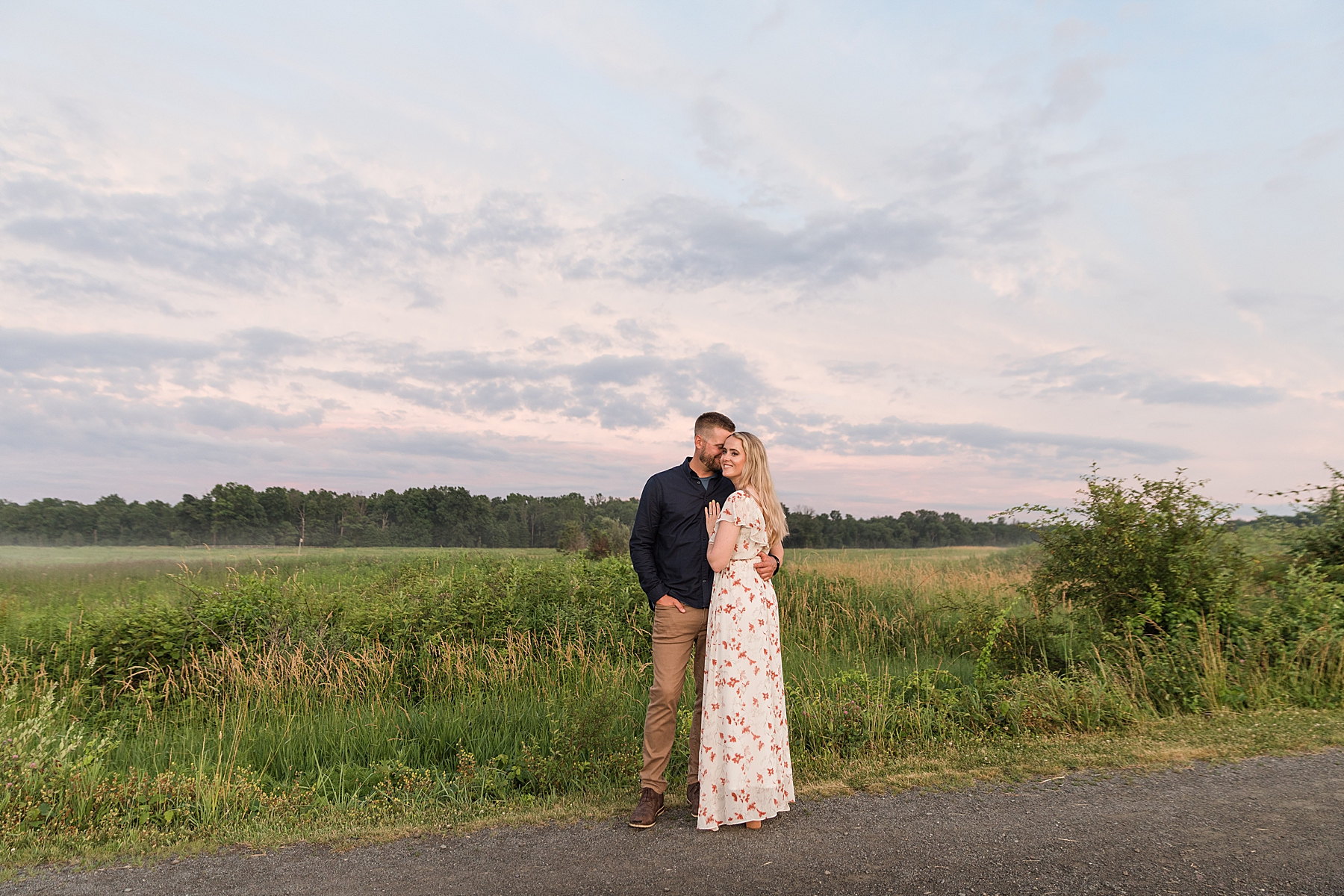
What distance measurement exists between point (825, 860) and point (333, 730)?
543 centimetres

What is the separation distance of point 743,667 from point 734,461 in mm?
1322

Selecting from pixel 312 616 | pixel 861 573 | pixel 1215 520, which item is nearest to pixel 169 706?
pixel 312 616

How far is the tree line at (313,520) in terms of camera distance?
4222cm

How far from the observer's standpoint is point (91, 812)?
491cm

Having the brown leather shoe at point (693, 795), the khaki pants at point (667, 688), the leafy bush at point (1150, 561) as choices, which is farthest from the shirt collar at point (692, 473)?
the leafy bush at point (1150, 561)

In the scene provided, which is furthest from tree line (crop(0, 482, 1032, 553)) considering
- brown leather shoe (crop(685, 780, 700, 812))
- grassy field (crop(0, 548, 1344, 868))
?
brown leather shoe (crop(685, 780, 700, 812))

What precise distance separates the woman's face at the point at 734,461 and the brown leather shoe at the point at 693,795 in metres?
2.08

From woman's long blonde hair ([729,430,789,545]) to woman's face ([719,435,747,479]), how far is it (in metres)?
0.02

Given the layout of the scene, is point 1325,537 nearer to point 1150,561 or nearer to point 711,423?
point 1150,561

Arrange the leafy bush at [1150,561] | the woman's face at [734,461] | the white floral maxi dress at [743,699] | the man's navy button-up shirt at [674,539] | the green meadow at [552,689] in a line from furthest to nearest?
the leafy bush at [1150,561] < the green meadow at [552,689] < the man's navy button-up shirt at [674,539] < the woman's face at [734,461] < the white floral maxi dress at [743,699]

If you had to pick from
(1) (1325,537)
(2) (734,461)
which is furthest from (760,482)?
(1) (1325,537)

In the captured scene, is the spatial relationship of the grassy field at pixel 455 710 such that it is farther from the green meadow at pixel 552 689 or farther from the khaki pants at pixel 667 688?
the khaki pants at pixel 667 688

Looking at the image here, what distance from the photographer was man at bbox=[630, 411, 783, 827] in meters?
4.73

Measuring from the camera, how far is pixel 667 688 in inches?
185
